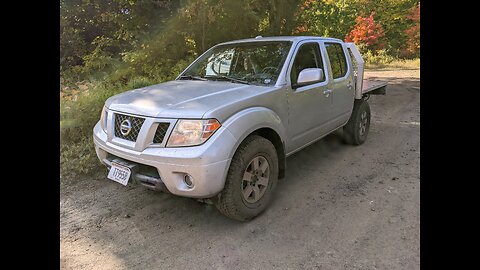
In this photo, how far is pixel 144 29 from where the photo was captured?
767 cm

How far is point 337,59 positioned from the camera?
4.97 meters

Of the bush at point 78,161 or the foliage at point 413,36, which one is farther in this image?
the foliage at point 413,36

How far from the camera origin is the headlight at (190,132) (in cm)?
274

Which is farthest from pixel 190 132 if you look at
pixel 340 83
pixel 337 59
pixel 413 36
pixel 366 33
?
pixel 413 36

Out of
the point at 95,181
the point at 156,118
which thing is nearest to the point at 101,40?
the point at 95,181

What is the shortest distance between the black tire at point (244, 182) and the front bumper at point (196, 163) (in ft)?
0.41

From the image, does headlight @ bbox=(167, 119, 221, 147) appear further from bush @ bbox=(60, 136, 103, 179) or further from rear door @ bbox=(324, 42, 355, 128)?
rear door @ bbox=(324, 42, 355, 128)

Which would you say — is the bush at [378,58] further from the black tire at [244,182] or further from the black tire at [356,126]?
the black tire at [244,182]

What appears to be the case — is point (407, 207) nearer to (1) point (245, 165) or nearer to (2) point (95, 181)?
(1) point (245, 165)

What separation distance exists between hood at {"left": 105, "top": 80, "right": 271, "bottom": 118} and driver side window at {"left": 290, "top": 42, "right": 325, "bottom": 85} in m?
0.57

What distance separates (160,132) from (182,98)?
0.45 meters

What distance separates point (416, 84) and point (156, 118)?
1259 cm

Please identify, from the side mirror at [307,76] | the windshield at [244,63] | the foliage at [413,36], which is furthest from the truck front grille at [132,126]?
the foliage at [413,36]

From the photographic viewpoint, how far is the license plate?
292 cm
